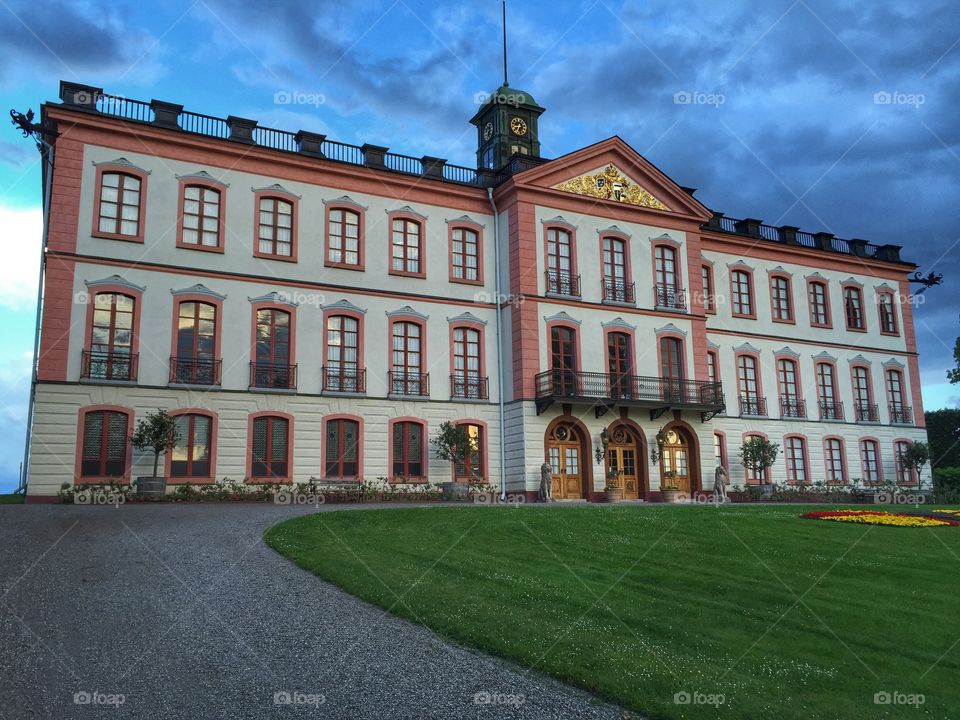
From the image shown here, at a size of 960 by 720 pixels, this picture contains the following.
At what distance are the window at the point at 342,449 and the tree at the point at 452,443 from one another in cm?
257

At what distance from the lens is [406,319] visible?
28.1m

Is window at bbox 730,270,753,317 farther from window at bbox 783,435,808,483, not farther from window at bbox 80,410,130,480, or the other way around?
window at bbox 80,410,130,480

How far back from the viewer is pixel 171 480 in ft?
76.7

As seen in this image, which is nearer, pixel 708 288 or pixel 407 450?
pixel 407 450

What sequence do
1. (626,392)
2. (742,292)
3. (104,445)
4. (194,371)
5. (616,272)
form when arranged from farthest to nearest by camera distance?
(742,292) → (616,272) → (626,392) → (194,371) → (104,445)

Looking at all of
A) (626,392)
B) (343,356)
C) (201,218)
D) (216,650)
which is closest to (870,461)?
(626,392)

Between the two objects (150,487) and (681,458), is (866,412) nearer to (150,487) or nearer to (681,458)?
(681,458)

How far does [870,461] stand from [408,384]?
2165cm

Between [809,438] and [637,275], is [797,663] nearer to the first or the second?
[637,275]

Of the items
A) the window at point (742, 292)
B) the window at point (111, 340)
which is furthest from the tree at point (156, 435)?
the window at point (742, 292)

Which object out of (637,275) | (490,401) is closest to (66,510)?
(490,401)

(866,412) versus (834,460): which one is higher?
(866,412)

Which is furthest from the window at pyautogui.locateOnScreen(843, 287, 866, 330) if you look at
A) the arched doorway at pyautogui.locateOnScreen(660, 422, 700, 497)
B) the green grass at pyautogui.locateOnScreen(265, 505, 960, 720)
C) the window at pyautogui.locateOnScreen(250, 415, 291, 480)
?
the window at pyautogui.locateOnScreen(250, 415, 291, 480)

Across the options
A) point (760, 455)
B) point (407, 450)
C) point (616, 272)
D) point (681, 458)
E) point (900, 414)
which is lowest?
point (681, 458)
